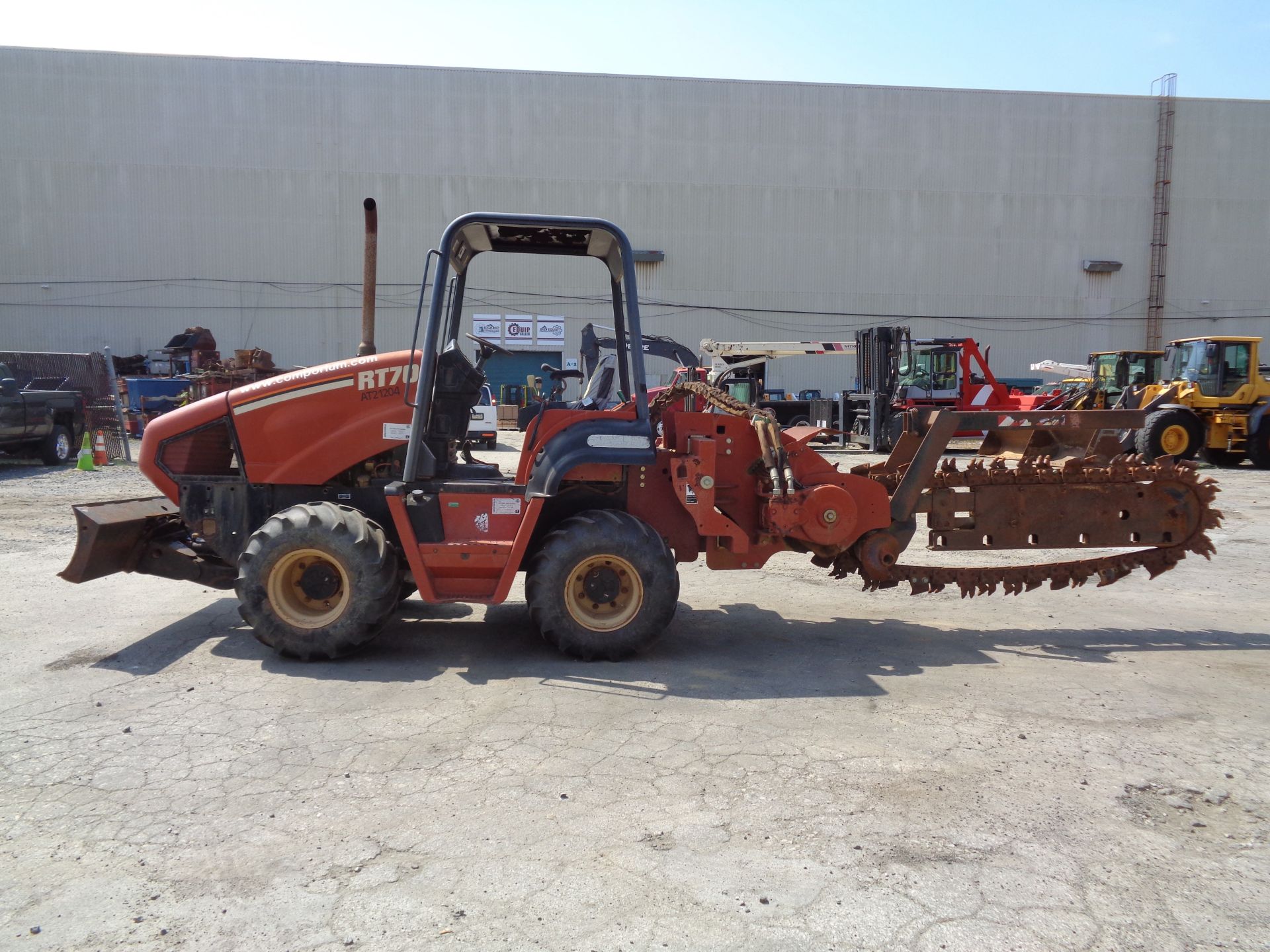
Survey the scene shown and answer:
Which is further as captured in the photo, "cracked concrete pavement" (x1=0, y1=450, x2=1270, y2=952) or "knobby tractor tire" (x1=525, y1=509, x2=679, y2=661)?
"knobby tractor tire" (x1=525, y1=509, x2=679, y2=661)

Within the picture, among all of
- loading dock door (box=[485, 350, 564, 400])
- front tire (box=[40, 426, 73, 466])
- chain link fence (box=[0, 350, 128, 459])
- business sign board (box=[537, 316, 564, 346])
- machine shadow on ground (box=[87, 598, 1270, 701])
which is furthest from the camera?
loading dock door (box=[485, 350, 564, 400])

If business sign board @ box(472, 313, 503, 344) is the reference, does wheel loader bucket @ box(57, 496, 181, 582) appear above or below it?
below

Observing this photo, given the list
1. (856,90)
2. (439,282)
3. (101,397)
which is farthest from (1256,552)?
(856,90)

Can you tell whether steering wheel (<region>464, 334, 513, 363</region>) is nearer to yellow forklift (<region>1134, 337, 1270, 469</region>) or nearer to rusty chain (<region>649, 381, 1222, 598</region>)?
rusty chain (<region>649, 381, 1222, 598</region>)

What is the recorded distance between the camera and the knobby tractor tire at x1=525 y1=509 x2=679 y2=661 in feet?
17.3

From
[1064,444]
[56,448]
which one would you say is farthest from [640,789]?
[56,448]

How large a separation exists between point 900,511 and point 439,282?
3.40 meters

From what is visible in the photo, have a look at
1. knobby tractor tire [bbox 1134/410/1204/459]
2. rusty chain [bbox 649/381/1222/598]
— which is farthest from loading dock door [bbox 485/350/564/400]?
rusty chain [bbox 649/381/1222/598]

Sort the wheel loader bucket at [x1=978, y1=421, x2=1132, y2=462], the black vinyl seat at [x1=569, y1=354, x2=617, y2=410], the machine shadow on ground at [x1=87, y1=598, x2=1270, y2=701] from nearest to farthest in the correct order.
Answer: the machine shadow on ground at [x1=87, y1=598, x2=1270, y2=701] < the black vinyl seat at [x1=569, y1=354, x2=617, y2=410] < the wheel loader bucket at [x1=978, y1=421, x2=1132, y2=462]

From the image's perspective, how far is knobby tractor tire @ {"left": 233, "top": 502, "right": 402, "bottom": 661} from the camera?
17.2 feet

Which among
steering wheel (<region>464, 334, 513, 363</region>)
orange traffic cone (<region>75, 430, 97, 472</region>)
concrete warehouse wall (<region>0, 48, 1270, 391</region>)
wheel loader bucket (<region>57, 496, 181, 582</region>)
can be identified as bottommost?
orange traffic cone (<region>75, 430, 97, 472</region>)

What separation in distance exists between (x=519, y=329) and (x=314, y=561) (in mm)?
30456

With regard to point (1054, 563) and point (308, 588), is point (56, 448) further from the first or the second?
point (1054, 563)

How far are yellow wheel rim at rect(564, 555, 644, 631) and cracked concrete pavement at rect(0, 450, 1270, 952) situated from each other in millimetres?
311
